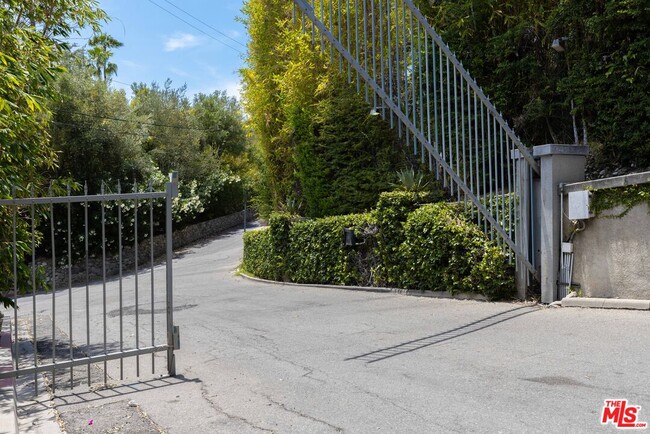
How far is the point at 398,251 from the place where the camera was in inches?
483

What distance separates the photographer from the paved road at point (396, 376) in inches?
171

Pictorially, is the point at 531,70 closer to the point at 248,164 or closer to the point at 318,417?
the point at 318,417

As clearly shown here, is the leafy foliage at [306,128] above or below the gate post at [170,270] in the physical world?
above

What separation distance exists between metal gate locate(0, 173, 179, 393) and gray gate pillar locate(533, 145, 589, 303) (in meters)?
6.14

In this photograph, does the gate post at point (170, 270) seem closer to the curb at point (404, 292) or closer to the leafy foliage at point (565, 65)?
the curb at point (404, 292)

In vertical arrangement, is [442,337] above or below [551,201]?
below

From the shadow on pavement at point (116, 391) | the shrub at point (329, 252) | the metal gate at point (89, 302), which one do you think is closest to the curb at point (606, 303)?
the shrub at point (329, 252)

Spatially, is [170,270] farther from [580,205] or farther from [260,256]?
[260,256]

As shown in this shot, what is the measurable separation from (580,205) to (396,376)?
4.91 m

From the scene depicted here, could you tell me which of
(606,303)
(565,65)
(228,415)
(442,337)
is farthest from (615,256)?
(228,415)

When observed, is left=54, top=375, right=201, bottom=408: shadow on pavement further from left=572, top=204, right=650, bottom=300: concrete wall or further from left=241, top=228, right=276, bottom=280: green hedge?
left=241, top=228, right=276, bottom=280: green hedge

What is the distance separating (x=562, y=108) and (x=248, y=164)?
3389cm

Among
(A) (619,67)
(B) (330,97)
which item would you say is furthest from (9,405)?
(B) (330,97)

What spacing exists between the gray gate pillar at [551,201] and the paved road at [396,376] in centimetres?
69
